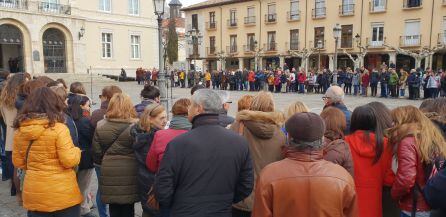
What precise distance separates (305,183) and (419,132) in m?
1.31

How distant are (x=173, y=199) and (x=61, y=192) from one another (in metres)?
1.16

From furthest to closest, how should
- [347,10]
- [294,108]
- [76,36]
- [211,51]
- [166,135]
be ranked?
[211,51], [347,10], [76,36], [294,108], [166,135]

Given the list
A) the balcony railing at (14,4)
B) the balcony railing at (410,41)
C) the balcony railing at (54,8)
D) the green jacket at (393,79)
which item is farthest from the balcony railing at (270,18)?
the balcony railing at (14,4)

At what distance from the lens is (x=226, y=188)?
2.54m

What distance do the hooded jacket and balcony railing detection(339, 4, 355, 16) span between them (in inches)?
1341

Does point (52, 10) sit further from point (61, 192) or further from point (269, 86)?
point (61, 192)

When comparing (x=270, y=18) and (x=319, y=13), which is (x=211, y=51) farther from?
(x=319, y=13)

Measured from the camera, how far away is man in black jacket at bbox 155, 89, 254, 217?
2.44m

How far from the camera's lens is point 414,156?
2795 millimetres

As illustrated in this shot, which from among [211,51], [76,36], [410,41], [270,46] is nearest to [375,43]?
[410,41]

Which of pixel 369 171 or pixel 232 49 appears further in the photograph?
pixel 232 49

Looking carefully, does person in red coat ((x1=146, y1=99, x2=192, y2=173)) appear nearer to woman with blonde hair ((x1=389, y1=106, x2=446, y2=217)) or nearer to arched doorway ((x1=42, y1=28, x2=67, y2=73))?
woman with blonde hair ((x1=389, y1=106, x2=446, y2=217))

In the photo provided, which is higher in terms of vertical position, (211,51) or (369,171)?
(211,51)

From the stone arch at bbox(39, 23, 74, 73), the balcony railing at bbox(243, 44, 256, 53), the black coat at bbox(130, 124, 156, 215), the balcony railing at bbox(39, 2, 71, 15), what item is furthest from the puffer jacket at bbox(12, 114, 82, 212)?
the balcony railing at bbox(243, 44, 256, 53)
